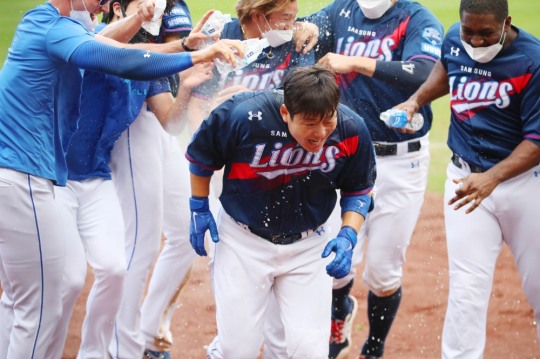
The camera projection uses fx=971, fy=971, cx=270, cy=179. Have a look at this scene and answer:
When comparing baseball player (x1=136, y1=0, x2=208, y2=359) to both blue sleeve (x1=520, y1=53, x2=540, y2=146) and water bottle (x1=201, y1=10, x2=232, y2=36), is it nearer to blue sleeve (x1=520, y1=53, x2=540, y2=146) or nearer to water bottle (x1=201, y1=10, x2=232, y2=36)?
water bottle (x1=201, y1=10, x2=232, y2=36)

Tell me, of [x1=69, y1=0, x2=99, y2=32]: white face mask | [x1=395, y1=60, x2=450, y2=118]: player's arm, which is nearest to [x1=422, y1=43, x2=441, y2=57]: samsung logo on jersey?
[x1=395, y1=60, x2=450, y2=118]: player's arm

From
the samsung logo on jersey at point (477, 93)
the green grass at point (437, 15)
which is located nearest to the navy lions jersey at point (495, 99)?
the samsung logo on jersey at point (477, 93)

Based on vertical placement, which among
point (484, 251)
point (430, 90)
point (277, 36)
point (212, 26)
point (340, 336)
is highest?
point (212, 26)

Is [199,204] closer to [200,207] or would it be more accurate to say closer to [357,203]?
[200,207]

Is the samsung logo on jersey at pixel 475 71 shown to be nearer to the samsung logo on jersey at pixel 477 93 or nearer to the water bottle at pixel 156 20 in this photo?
the samsung logo on jersey at pixel 477 93

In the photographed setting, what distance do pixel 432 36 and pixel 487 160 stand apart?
2.91 feet

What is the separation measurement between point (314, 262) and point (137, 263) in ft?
3.98

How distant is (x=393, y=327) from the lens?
5.80 metres

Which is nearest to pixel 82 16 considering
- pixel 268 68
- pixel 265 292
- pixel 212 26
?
pixel 212 26

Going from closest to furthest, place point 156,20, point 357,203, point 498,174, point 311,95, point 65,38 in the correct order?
point 311,95 → point 65,38 → point 357,203 → point 498,174 → point 156,20

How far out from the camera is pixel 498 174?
4.23 m

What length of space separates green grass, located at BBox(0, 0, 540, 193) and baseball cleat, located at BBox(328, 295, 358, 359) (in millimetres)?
3628

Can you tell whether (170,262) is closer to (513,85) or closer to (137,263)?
(137,263)

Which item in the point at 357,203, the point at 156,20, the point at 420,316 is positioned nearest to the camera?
the point at 357,203
